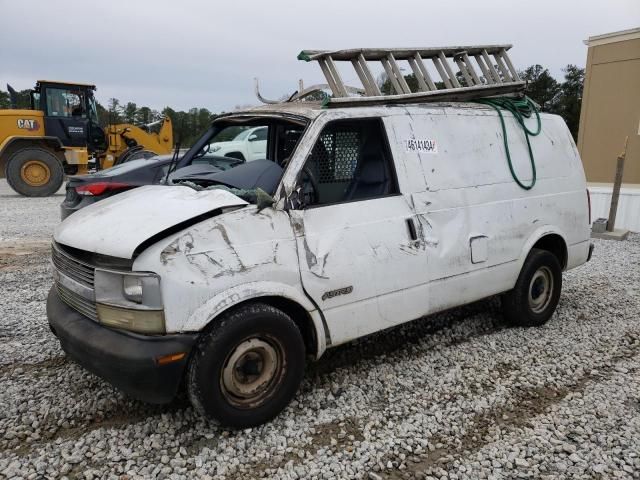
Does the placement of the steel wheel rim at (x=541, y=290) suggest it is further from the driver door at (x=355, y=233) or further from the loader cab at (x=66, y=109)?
the loader cab at (x=66, y=109)

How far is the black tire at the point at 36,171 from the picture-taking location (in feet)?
45.6

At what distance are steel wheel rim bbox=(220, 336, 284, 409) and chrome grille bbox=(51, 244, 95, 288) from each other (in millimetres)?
945

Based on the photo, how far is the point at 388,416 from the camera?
3.15 meters

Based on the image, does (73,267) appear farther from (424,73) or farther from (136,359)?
(424,73)

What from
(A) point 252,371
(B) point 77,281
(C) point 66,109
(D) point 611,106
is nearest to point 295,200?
(A) point 252,371

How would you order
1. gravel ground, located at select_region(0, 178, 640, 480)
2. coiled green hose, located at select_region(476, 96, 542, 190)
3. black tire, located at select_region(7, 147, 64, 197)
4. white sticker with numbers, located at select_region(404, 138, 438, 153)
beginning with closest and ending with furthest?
1. gravel ground, located at select_region(0, 178, 640, 480)
2. white sticker with numbers, located at select_region(404, 138, 438, 153)
3. coiled green hose, located at select_region(476, 96, 542, 190)
4. black tire, located at select_region(7, 147, 64, 197)

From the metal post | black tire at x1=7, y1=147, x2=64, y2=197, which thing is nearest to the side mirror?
the metal post

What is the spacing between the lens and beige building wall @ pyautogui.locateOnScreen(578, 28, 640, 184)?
14703 millimetres

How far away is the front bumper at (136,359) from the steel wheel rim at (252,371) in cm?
29

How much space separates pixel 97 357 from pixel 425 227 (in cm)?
229

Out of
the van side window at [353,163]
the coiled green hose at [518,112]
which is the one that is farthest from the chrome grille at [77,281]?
the coiled green hose at [518,112]

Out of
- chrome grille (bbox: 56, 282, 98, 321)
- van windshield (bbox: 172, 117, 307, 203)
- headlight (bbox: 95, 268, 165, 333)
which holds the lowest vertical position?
chrome grille (bbox: 56, 282, 98, 321)

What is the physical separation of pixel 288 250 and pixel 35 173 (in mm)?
13955

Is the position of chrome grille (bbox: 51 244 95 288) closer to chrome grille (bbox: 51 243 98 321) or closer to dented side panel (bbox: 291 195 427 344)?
chrome grille (bbox: 51 243 98 321)
